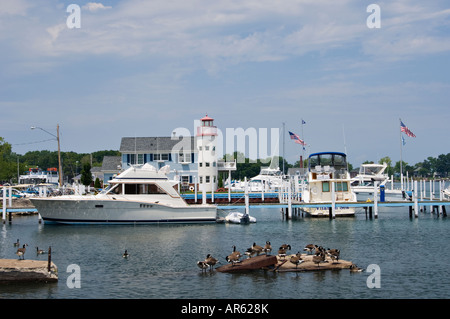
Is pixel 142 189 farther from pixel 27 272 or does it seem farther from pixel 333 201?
pixel 27 272

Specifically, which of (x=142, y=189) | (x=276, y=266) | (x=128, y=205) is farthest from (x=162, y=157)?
(x=276, y=266)

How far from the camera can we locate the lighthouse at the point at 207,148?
241ft

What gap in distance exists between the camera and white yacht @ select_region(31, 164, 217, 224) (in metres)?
42.6

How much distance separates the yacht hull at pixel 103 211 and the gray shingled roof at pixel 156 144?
33414mm

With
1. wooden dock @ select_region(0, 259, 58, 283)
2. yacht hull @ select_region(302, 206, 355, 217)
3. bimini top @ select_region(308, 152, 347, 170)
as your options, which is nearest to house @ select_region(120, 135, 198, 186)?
bimini top @ select_region(308, 152, 347, 170)

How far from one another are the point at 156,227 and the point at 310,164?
18.1 m

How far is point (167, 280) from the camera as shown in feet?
76.8

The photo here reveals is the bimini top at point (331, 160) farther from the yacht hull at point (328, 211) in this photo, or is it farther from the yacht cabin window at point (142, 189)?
the yacht cabin window at point (142, 189)

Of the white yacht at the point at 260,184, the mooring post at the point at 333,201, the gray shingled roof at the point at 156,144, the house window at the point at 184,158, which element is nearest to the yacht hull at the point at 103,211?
the mooring post at the point at 333,201

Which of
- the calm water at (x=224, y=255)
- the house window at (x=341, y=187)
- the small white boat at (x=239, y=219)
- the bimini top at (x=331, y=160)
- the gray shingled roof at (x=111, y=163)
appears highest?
the gray shingled roof at (x=111, y=163)

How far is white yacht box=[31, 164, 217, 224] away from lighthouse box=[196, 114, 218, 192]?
29731 millimetres

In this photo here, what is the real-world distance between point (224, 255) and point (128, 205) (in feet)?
50.7
